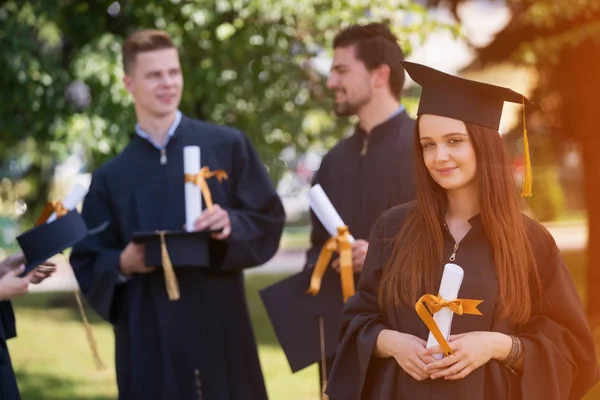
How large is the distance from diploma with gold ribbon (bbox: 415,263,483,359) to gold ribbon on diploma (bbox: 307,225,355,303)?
4.52ft

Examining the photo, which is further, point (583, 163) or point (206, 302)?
point (583, 163)

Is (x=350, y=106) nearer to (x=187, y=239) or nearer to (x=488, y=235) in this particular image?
(x=187, y=239)

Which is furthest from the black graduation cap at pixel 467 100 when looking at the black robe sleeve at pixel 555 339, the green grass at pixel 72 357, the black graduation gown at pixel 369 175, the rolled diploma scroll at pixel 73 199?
the green grass at pixel 72 357

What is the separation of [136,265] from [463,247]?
2229 mm

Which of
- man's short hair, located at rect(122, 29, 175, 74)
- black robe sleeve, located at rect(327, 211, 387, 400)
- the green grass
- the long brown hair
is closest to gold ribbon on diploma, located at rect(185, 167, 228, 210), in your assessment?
man's short hair, located at rect(122, 29, 175, 74)

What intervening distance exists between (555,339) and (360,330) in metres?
0.66

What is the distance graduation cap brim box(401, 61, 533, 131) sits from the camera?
10.8 feet

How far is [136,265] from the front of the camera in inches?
200

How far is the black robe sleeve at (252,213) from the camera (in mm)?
5227

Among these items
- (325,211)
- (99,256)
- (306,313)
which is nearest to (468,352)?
(325,211)

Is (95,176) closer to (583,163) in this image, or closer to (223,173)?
(223,173)

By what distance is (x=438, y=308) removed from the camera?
309 cm

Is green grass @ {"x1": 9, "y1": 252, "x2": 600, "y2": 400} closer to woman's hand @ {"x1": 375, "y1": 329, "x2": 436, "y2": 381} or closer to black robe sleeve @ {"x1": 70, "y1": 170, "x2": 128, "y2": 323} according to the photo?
black robe sleeve @ {"x1": 70, "y1": 170, "x2": 128, "y2": 323}

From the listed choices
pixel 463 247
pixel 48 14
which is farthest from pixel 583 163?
pixel 463 247
